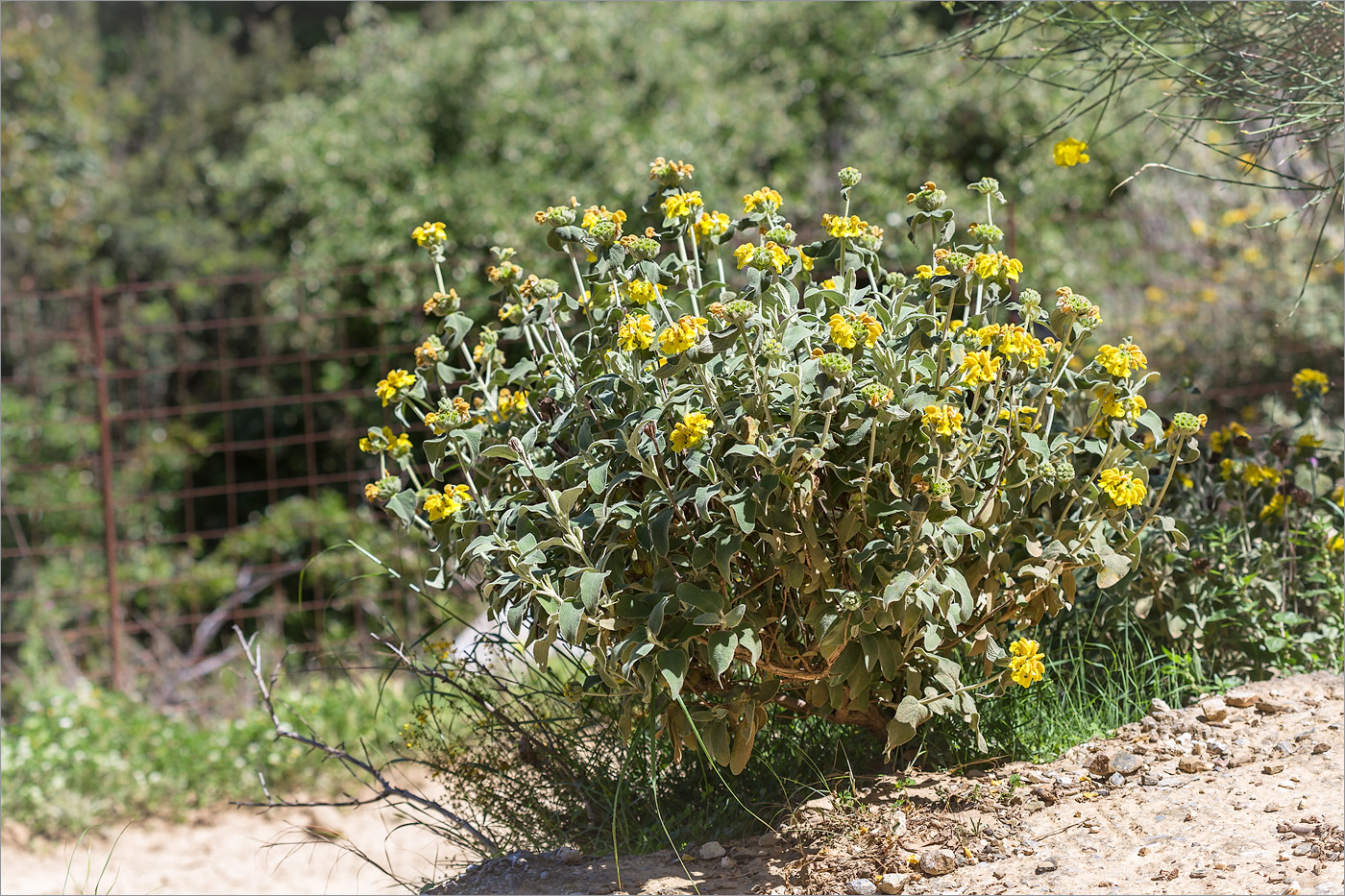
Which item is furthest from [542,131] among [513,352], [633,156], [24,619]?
[24,619]

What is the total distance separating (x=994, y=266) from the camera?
1881 mm

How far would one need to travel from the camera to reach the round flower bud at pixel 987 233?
1.96 meters

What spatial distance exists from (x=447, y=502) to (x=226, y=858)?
211cm

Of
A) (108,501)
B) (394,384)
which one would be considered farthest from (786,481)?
(108,501)

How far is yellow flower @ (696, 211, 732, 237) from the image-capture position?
2068 mm

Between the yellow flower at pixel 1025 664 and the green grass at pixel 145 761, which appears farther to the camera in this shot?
the green grass at pixel 145 761

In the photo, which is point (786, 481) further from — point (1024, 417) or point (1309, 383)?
point (1309, 383)

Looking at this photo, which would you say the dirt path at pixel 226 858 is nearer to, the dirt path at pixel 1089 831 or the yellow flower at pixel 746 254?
the dirt path at pixel 1089 831

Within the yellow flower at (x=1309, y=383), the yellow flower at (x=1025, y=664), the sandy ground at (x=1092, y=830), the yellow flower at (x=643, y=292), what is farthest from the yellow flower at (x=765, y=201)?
the yellow flower at (x=1309, y=383)

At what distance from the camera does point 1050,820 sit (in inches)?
79.4

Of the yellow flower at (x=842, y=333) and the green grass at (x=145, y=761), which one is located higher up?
the yellow flower at (x=842, y=333)

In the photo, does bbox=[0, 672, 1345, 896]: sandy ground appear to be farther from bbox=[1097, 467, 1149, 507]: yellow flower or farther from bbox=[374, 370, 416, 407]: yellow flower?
bbox=[374, 370, 416, 407]: yellow flower

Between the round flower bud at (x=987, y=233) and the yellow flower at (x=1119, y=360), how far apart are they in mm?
274

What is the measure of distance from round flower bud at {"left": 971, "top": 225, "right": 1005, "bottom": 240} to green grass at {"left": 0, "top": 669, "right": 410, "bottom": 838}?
7.66ft
